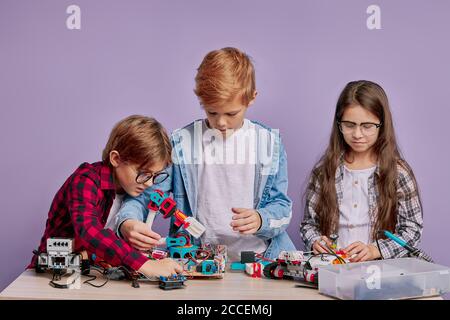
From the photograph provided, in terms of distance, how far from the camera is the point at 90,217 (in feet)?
5.16

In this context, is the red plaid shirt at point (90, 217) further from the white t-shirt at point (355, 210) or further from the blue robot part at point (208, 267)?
the white t-shirt at point (355, 210)

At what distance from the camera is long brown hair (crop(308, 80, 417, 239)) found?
79.4 inches

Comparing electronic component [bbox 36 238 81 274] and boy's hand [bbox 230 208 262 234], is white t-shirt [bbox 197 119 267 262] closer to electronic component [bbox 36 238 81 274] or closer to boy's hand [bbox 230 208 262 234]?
boy's hand [bbox 230 208 262 234]

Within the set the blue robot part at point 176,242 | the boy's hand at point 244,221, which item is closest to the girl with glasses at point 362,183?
the boy's hand at point 244,221

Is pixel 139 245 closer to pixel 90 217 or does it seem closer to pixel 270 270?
pixel 90 217

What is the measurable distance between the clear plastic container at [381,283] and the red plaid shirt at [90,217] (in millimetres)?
435

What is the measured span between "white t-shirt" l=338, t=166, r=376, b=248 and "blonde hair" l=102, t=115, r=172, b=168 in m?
0.63

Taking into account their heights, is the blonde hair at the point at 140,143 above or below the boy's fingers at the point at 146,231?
above

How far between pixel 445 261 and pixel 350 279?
4.31ft

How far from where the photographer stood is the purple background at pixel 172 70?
7.86 feet

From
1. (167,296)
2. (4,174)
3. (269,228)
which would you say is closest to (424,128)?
(269,228)

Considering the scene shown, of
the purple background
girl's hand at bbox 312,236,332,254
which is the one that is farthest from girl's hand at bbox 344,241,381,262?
the purple background

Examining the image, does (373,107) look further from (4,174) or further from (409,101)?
(4,174)

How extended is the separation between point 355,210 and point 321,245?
0.91 feet
